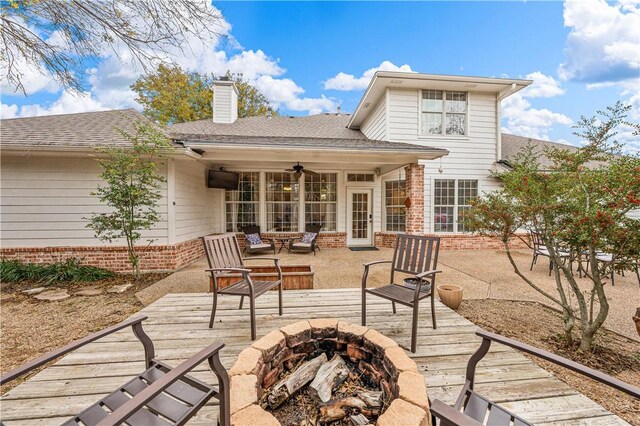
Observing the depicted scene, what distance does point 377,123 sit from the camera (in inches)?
347

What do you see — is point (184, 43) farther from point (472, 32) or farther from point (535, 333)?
point (472, 32)

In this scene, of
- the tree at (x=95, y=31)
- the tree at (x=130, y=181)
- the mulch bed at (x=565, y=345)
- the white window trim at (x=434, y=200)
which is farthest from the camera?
the white window trim at (x=434, y=200)

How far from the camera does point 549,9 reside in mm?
6559

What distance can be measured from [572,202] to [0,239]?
32.7 ft

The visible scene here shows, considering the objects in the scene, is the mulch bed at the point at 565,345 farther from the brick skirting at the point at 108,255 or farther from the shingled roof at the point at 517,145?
the shingled roof at the point at 517,145

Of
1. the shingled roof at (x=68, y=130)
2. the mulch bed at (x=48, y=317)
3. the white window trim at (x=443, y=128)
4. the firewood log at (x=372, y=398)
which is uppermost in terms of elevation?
the white window trim at (x=443, y=128)

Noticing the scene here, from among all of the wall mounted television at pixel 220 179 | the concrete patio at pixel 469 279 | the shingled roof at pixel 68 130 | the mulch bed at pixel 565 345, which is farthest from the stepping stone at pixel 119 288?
the mulch bed at pixel 565 345

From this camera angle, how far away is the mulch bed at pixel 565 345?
1.87m

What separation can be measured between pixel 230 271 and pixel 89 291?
12.1 ft

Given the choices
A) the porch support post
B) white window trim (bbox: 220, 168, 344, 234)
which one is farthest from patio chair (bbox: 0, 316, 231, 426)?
white window trim (bbox: 220, 168, 344, 234)

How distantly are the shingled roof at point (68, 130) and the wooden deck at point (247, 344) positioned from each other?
4.22m

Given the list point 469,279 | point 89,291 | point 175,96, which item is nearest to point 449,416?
point 469,279

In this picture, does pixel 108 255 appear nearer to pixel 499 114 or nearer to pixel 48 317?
pixel 48 317

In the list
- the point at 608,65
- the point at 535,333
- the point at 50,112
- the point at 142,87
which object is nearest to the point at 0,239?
the point at 50,112
